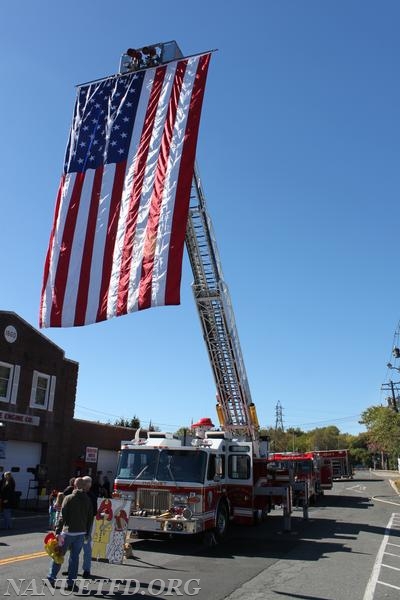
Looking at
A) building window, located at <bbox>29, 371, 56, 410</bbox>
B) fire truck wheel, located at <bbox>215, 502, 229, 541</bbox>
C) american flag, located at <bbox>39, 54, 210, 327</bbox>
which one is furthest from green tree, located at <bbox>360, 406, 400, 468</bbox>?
american flag, located at <bbox>39, 54, 210, 327</bbox>

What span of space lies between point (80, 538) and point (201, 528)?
457 centimetres

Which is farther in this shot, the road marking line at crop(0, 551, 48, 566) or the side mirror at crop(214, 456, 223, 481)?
the side mirror at crop(214, 456, 223, 481)

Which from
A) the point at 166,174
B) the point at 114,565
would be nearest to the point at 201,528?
the point at 114,565

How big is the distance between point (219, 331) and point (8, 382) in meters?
11.2

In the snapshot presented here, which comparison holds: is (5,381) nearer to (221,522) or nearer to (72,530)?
(221,522)

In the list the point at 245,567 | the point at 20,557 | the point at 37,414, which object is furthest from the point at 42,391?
the point at 245,567

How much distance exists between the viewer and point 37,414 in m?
24.7

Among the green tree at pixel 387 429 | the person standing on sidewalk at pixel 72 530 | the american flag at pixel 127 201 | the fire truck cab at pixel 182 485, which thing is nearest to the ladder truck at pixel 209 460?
the fire truck cab at pixel 182 485

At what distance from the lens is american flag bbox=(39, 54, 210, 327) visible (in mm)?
13016

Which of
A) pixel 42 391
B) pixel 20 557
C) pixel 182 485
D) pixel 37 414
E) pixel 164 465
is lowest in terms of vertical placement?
pixel 20 557

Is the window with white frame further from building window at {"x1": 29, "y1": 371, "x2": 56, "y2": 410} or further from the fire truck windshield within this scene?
the fire truck windshield

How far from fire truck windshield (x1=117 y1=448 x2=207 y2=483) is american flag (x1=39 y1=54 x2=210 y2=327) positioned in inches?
133

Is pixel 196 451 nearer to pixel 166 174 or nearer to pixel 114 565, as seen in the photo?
pixel 114 565

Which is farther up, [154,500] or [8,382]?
[8,382]
